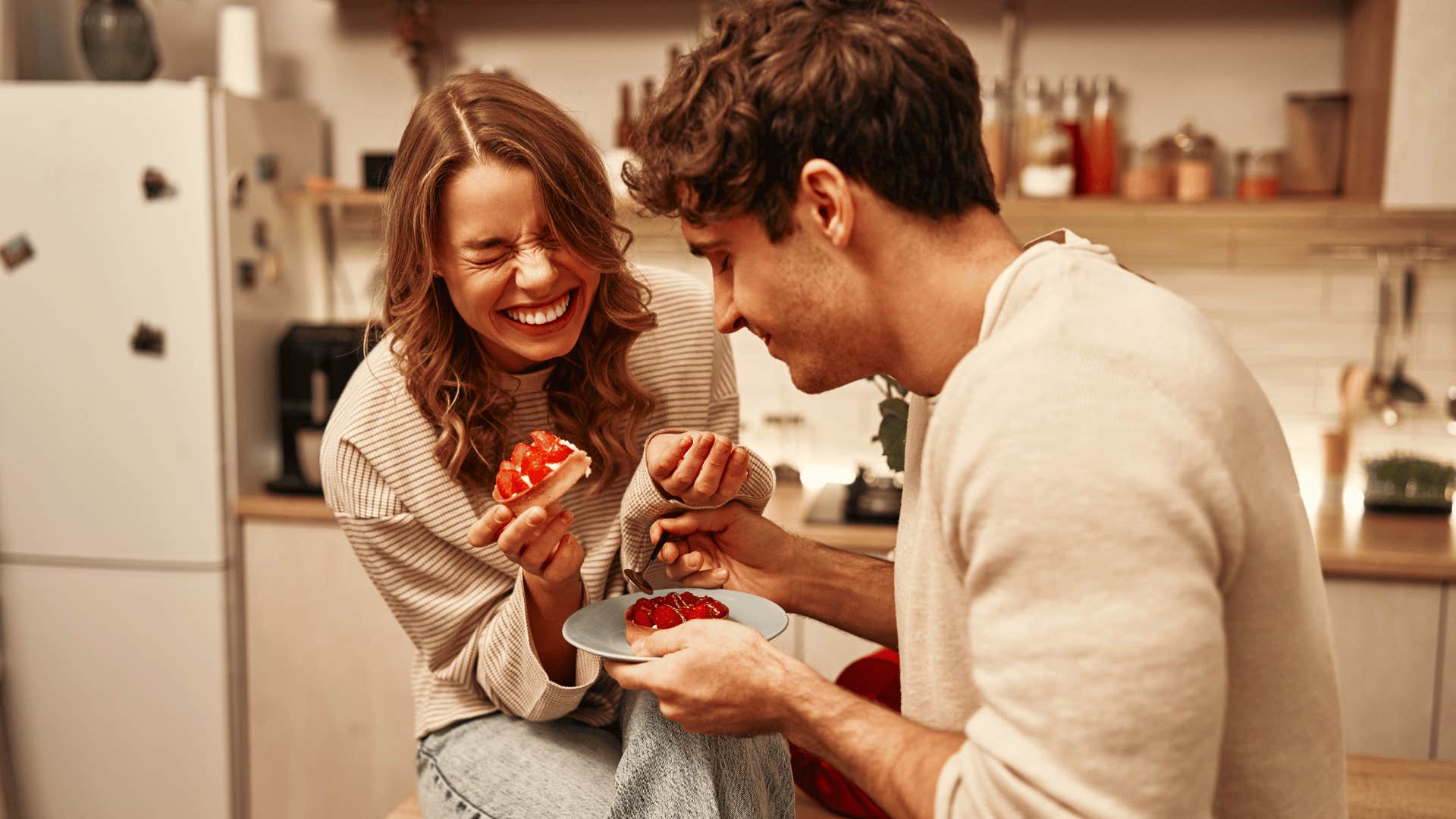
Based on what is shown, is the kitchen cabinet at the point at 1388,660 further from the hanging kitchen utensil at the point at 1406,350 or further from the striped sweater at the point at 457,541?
the striped sweater at the point at 457,541

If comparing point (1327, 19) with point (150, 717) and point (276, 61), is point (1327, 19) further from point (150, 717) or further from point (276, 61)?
point (150, 717)

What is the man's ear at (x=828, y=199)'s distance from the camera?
42.1 inches

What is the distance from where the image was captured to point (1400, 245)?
3117mm

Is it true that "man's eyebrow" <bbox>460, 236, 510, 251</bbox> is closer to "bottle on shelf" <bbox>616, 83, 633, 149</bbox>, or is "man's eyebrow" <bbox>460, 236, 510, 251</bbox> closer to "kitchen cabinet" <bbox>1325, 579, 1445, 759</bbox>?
"bottle on shelf" <bbox>616, 83, 633, 149</bbox>

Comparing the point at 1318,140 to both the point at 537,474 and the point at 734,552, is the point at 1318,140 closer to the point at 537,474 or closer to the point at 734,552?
the point at 734,552

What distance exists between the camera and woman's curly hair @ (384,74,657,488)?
5.02ft

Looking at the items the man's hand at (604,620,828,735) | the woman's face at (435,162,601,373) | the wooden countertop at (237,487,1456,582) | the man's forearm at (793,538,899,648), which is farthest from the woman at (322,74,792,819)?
the wooden countertop at (237,487,1456,582)

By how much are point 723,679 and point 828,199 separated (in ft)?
1.56

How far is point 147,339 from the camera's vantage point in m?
2.95

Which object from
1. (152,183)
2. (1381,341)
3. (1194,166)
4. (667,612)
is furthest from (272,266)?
(1381,341)

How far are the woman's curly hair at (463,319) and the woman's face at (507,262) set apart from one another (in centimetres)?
2

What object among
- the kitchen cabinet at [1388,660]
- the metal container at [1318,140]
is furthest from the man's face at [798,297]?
the metal container at [1318,140]

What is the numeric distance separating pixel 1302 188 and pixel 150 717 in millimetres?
3221

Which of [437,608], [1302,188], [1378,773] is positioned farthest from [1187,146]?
[437,608]
